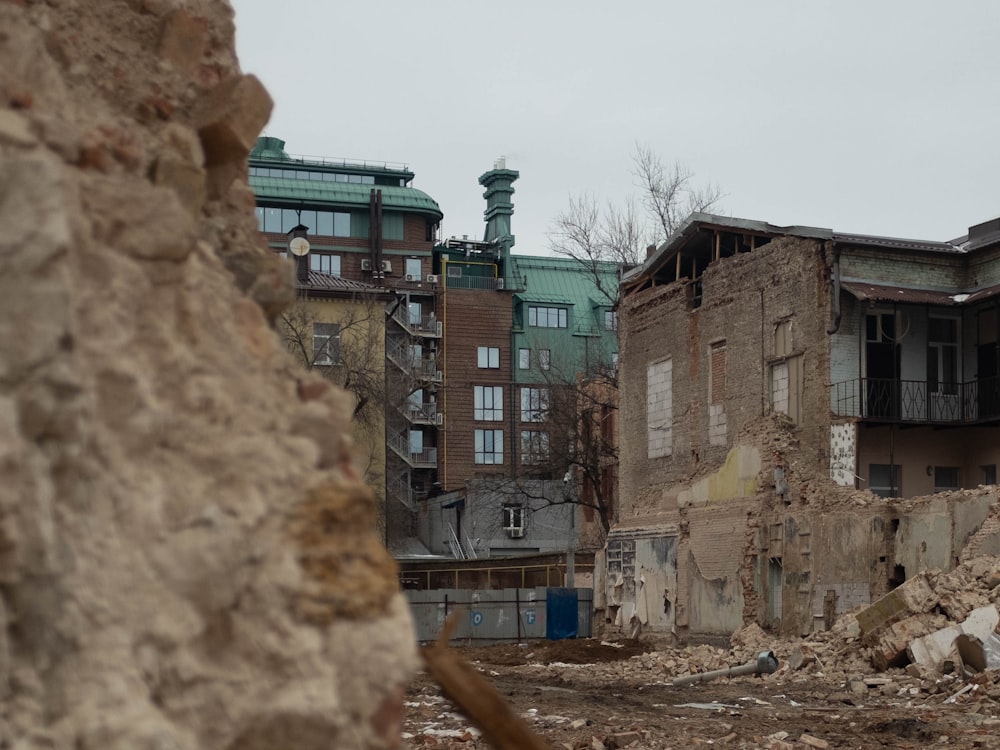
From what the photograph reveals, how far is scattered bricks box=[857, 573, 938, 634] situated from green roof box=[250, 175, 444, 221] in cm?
4640

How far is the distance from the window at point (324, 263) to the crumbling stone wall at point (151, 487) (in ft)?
204

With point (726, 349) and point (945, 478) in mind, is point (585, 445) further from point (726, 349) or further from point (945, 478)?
point (945, 478)

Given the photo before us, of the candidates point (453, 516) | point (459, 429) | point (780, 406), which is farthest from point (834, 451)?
point (459, 429)

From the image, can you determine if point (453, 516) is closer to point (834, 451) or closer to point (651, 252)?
point (651, 252)

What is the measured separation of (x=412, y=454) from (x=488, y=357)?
667cm

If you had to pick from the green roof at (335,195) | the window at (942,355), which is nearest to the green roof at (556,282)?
the green roof at (335,195)

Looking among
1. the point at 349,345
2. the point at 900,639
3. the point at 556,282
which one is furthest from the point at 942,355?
the point at 556,282

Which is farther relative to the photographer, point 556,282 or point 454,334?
point 556,282

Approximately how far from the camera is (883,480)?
1123 inches

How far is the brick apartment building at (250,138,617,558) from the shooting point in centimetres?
5966

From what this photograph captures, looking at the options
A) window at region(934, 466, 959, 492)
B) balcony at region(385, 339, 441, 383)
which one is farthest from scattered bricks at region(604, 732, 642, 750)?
balcony at region(385, 339, 441, 383)

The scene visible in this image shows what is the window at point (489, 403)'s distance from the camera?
68438mm

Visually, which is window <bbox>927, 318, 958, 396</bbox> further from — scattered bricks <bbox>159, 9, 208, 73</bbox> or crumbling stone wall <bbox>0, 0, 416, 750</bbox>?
crumbling stone wall <bbox>0, 0, 416, 750</bbox>

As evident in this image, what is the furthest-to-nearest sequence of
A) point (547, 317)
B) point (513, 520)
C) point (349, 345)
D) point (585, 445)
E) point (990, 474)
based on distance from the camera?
1. point (547, 317)
2. point (513, 520)
3. point (585, 445)
4. point (349, 345)
5. point (990, 474)
